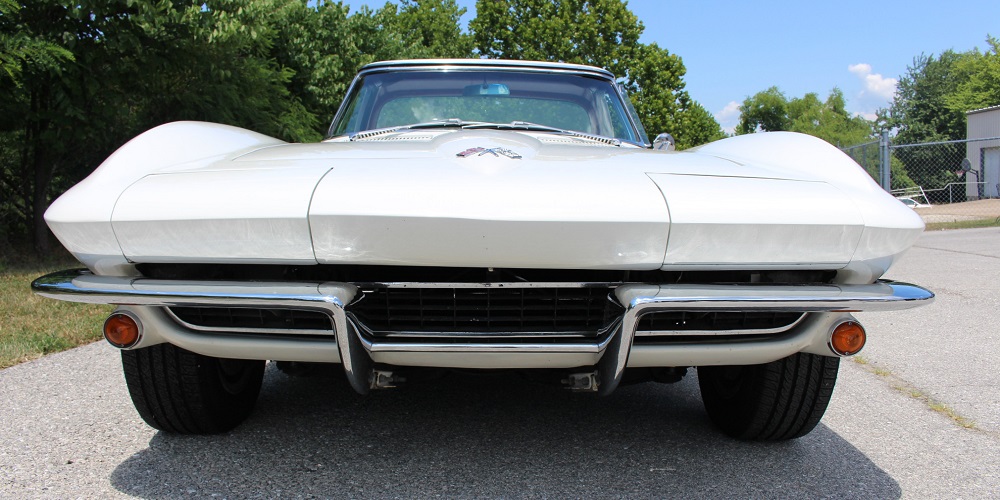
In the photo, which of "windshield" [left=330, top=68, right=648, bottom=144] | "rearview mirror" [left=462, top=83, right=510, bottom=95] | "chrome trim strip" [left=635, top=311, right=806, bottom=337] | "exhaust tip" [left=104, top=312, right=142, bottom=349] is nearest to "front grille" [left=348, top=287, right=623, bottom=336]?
"chrome trim strip" [left=635, top=311, right=806, bottom=337]

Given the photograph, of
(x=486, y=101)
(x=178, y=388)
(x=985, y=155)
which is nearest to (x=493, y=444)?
(x=178, y=388)

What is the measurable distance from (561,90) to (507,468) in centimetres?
186

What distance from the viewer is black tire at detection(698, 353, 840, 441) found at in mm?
2248

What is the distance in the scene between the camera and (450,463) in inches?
87.7

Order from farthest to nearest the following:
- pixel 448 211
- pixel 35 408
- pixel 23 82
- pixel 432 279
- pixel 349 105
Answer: pixel 23 82 → pixel 349 105 → pixel 35 408 → pixel 432 279 → pixel 448 211

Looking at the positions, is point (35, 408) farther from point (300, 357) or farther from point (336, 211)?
point (336, 211)

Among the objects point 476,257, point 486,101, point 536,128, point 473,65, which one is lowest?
point 476,257

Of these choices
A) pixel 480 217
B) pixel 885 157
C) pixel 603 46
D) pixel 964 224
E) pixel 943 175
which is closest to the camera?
pixel 480 217

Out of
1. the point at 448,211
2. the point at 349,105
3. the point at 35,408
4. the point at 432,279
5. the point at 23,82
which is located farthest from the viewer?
the point at 23,82

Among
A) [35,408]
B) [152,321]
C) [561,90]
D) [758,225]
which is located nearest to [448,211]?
[758,225]

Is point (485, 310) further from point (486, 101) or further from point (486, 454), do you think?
point (486, 101)

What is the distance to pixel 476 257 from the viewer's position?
5.57 ft

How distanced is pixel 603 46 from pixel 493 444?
2620 centimetres

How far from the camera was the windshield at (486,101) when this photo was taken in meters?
3.28
